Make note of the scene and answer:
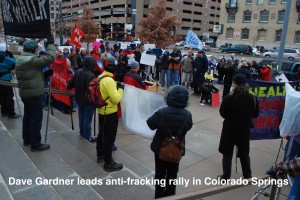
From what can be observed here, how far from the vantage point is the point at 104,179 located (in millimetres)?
3963

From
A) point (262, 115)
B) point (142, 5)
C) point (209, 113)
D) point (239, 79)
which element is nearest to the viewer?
point (239, 79)

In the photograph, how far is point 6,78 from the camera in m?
6.00

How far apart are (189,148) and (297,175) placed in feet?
10.2

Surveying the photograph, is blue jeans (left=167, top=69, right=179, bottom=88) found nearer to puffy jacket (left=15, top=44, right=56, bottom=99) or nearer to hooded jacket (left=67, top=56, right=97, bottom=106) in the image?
hooded jacket (left=67, top=56, right=97, bottom=106)

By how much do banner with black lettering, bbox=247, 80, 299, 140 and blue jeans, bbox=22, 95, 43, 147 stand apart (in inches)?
143

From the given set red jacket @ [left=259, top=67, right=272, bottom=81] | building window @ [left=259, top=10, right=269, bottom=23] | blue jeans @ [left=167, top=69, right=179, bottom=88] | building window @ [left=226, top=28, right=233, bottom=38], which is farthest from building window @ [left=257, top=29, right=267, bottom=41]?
red jacket @ [left=259, top=67, right=272, bottom=81]

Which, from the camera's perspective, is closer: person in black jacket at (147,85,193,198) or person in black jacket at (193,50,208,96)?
person in black jacket at (147,85,193,198)

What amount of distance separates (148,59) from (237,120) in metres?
8.71

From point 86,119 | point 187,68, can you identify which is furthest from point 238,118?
point 187,68

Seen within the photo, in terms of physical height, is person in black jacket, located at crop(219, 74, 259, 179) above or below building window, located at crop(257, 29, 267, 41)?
below

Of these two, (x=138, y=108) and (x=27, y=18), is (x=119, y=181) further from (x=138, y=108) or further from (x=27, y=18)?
(x=27, y=18)

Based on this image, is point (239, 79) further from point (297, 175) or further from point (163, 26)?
point (163, 26)

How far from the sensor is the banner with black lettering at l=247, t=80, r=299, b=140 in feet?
15.8

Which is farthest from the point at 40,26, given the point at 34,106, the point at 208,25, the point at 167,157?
the point at 208,25
